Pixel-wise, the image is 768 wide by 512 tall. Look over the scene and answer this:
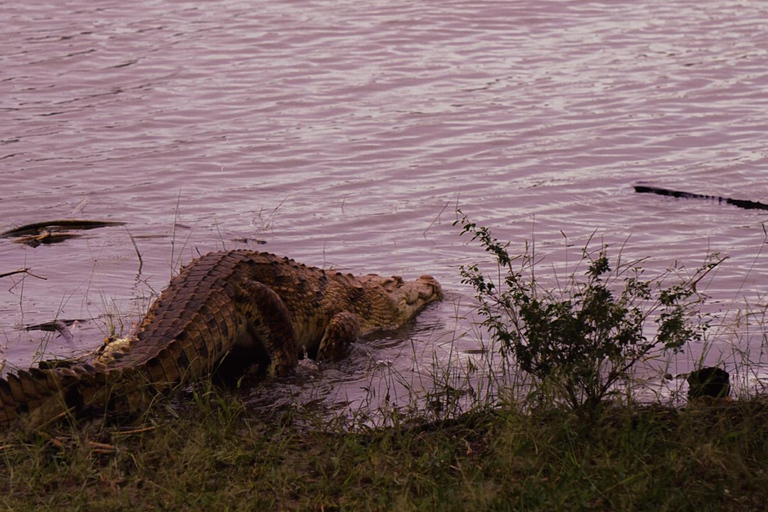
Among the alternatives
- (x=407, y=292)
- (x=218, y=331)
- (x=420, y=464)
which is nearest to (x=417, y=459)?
(x=420, y=464)

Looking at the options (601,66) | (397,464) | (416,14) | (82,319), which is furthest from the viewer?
(416,14)

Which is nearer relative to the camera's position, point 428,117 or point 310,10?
point 428,117

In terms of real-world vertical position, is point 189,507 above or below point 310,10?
below

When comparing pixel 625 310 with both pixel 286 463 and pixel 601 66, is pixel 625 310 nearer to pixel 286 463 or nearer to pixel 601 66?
pixel 286 463

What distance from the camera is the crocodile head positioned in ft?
22.0

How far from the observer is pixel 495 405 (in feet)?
15.1

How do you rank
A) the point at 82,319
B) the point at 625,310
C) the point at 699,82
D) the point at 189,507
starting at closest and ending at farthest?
the point at 189,507 < the point at 625,310 < the point at 82,319 < the point at 699,82

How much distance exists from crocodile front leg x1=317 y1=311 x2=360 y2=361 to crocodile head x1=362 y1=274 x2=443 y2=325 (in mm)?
547

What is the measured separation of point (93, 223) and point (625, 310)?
525 centimetres

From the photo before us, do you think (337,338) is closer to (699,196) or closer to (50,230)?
(50,230)

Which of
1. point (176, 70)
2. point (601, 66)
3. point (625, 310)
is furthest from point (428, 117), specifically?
point (625, 310)

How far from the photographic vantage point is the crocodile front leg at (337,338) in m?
6.09

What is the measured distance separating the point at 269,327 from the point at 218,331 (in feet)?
1.54

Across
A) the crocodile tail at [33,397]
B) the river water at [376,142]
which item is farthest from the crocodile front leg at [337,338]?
the crocodile tail at [33,397]
